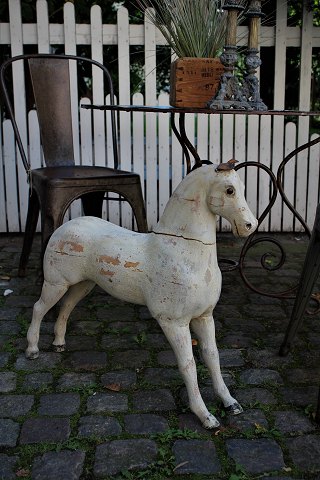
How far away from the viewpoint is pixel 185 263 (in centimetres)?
220

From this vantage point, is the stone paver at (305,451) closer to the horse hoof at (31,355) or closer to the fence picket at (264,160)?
the horse hoof at (31,355)

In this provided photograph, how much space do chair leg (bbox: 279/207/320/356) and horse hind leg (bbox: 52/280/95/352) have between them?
89cm

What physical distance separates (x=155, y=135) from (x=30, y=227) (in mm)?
1548

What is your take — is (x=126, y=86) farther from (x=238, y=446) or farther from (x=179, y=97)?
(x=238, y=446)

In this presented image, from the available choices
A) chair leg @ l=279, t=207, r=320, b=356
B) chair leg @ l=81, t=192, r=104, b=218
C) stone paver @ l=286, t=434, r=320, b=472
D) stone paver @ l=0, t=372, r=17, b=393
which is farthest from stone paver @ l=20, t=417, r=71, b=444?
chair leg @ l=81, t=192, r=104, b=218

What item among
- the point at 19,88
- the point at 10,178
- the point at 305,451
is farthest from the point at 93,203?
the point at 305,451

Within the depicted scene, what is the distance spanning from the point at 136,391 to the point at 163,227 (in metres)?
0.67

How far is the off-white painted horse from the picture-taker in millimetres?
2150

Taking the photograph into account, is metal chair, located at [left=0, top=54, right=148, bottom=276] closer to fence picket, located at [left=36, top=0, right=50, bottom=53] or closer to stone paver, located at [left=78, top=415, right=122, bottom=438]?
fence picket, located at [left=36, top=0, right=50, bottom=53]

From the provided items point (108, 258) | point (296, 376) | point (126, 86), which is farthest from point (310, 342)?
point (126, 86)

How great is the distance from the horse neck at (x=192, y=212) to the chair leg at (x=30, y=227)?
1621 mm

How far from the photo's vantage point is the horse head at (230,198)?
2.11 m

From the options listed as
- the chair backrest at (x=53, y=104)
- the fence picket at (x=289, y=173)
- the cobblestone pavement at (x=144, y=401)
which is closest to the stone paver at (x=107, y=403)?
the cobblestone pavement at (x=144, y=401)

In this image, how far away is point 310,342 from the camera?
2926 mm
